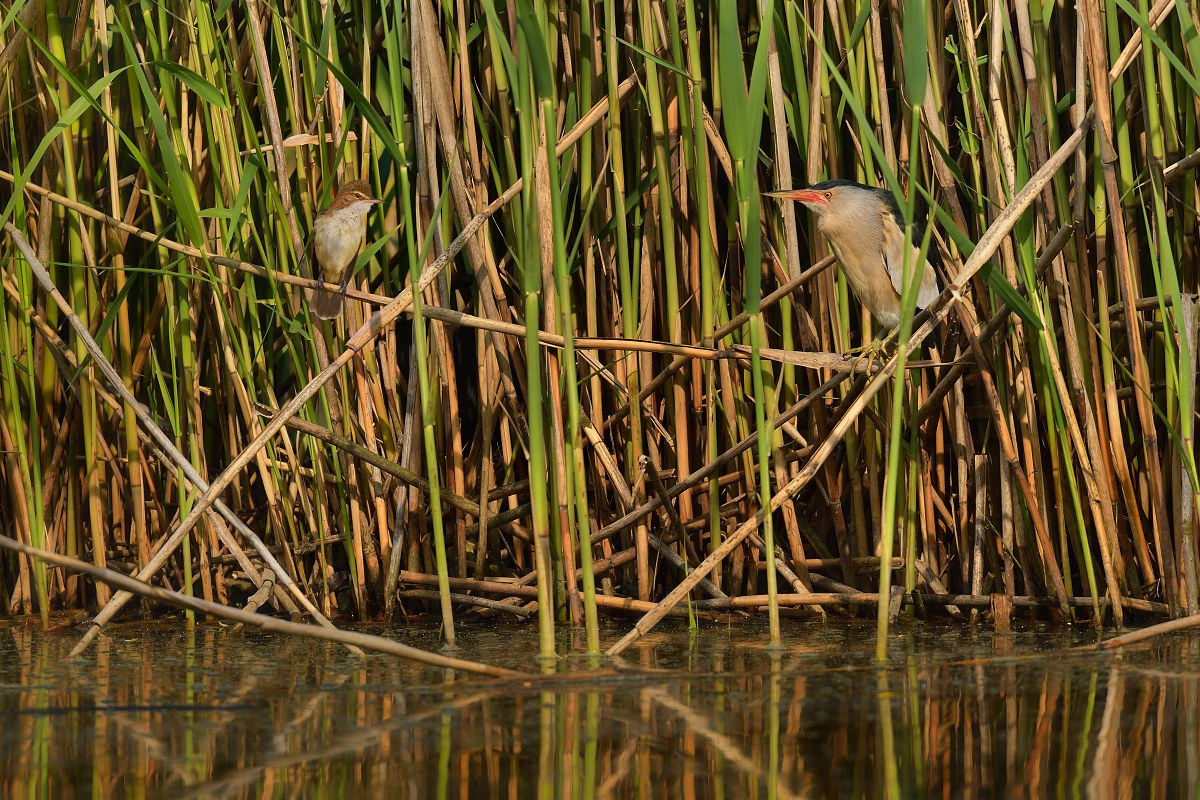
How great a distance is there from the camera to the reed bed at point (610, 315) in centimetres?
314

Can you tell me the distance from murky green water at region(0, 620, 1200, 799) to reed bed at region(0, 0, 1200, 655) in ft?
0.80

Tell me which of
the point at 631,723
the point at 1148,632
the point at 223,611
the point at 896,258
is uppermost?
the point at 896,258

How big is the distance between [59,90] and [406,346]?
123cm

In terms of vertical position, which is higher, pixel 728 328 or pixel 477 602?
pixel 728 328

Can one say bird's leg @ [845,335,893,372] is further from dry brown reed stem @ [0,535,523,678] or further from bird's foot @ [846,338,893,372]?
dry brown reed stem @ [0,535,523,678]

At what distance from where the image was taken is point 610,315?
12.2 ft

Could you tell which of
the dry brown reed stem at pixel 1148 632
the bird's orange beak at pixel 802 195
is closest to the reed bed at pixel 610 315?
the bird's orange beak at pixel 802 195

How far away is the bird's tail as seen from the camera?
3.37 metres

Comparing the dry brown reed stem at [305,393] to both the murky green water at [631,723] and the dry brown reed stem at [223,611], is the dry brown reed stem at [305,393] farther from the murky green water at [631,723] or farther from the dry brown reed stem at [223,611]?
the dry brown reed stem at [223,611]

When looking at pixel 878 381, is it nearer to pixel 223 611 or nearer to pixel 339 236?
pixel 223 611

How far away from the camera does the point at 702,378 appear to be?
146 inches

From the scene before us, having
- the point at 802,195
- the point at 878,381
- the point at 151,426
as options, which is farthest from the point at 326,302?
the point at 878,381

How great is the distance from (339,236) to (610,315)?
2.45ft

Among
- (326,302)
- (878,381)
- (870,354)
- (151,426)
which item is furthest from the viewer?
(326,302)
